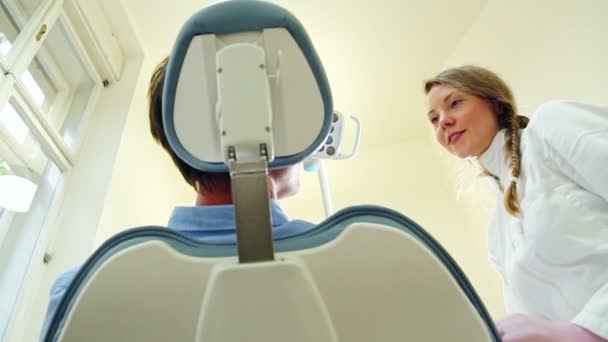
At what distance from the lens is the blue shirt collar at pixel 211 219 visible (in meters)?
0.50

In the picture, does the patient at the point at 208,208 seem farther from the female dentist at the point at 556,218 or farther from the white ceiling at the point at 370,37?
the white ceiling at the point at 370,37

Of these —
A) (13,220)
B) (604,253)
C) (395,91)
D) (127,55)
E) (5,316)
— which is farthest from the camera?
(395,91)

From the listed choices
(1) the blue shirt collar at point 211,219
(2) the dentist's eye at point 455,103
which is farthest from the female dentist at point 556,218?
(1) the blue shirt collar at point 211,219

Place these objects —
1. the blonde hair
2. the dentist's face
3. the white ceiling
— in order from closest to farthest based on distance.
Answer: the blonde hair
the dentist's face
the white ceiling

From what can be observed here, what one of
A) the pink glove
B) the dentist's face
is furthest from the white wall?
the pink glove

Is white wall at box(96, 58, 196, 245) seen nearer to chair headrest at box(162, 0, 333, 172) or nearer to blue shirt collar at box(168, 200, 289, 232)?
blue shirt collar at box(168, 200, 289, 232)

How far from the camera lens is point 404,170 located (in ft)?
9.37

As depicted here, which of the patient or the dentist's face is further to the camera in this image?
the dentist's face

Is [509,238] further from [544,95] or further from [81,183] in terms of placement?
[81,183]

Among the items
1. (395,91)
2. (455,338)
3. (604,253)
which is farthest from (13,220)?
(395,91)

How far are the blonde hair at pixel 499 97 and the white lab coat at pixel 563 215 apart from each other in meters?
0.04

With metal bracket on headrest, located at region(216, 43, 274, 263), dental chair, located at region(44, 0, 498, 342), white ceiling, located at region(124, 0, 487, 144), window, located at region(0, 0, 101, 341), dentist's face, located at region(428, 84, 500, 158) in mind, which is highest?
white ceiling, located at region(124, 0, 487, 144)

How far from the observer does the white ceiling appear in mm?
2061

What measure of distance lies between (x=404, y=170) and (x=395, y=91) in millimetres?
605
